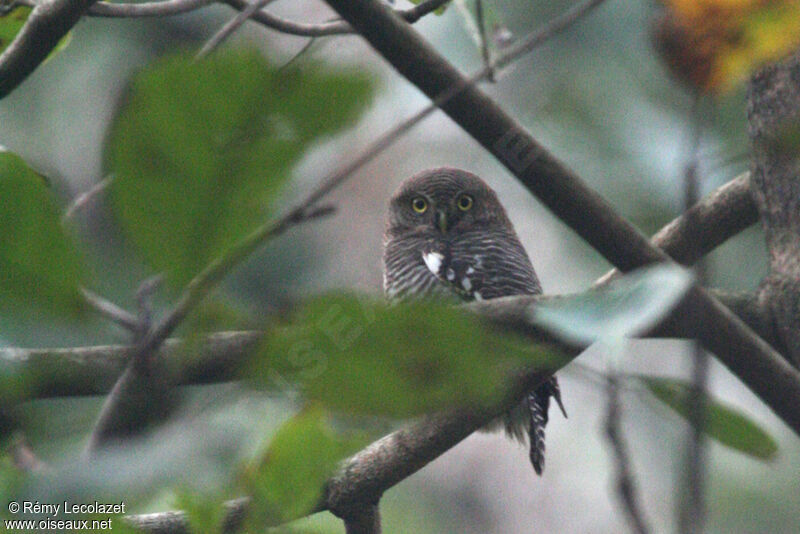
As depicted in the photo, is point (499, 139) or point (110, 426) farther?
point (499, 139)

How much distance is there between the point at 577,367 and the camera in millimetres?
745

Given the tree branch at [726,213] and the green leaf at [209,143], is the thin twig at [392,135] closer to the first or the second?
the green leaf at [209,143]

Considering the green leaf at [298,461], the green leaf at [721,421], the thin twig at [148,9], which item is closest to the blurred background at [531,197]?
the thin twig at [148,9]

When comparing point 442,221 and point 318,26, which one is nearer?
point 318,26

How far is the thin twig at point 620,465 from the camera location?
647mm

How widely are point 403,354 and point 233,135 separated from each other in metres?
0.15

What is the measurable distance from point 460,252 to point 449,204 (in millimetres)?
448

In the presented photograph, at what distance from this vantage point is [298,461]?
639mm

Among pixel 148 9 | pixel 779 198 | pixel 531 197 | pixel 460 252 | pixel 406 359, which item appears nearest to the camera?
pixel 406 359

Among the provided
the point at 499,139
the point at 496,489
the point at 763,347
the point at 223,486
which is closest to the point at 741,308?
the point at 763,347

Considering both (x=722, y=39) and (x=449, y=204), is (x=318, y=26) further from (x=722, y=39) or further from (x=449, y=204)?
(x=449, y=204)

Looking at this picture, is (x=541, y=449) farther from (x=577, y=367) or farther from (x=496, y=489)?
(x=496, y=489)

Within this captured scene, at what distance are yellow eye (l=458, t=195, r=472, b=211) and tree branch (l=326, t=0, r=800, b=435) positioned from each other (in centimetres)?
252

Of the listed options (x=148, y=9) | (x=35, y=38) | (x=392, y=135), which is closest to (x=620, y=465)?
(x=392, y=135)
